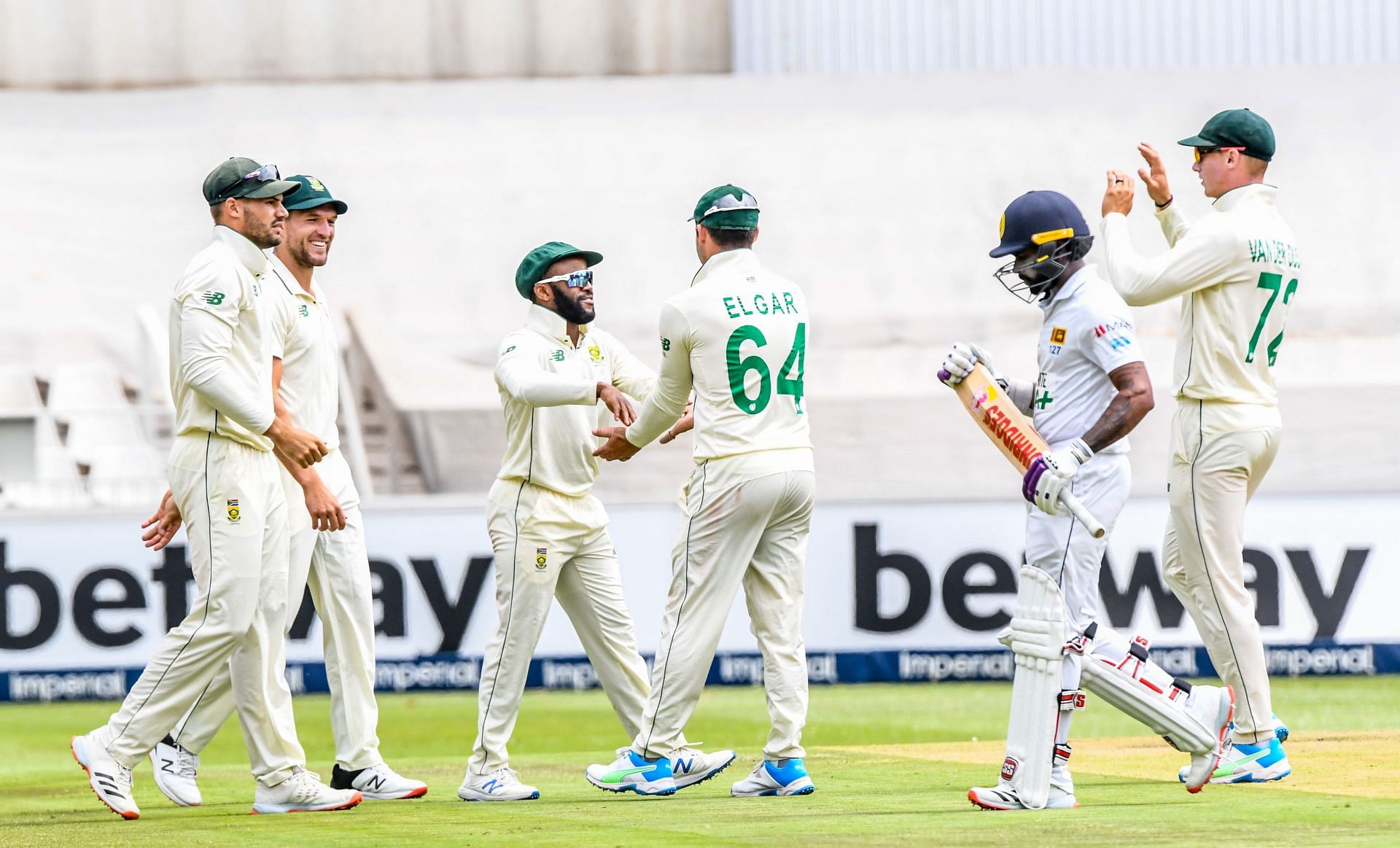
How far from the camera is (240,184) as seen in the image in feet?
19.9

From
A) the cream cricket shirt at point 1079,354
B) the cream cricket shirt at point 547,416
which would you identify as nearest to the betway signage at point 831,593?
the cream cricket shirt at point 547,416

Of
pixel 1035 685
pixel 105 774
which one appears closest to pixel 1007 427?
pixel 1035 685

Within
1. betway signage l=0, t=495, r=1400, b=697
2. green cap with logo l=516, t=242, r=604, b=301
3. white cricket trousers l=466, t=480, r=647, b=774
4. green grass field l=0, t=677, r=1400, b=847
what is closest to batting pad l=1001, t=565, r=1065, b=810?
green grass field l=0, t=677, r=1400, b=847

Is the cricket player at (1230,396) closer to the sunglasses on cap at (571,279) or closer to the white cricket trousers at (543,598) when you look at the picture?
the sunglasses on cap at (571,279)

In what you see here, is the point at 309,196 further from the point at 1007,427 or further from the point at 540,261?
the point at 1007,427

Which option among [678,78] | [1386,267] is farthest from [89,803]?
[1386,267]

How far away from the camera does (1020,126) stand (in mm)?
19188

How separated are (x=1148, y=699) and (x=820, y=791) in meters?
1.23

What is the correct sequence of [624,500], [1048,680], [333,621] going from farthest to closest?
[624,500]
[333,621]
[1048,680]

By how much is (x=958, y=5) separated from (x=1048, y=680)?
14.6m

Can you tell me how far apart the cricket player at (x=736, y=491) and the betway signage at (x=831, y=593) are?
5.05m

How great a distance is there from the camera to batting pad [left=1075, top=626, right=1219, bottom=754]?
5.52 metres

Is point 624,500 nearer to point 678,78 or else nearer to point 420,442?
point 420,442

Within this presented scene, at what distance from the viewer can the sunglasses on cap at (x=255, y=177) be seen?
19.9 ft
